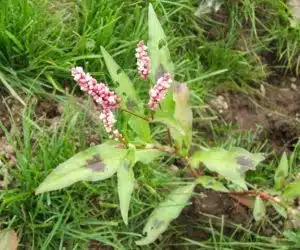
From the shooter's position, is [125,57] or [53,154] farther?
[125,57]

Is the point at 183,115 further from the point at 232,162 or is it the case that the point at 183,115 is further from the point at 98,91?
the point at 98,91

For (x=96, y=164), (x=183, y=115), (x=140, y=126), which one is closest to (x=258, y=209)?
(x=183, y=115)

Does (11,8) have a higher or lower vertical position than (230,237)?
higher

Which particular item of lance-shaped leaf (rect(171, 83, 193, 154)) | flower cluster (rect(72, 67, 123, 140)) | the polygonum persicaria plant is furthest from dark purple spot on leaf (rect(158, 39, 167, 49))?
flower cluster (rect(72, 67, 123, 140))

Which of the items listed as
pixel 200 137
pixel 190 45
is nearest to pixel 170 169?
pixel 200 137

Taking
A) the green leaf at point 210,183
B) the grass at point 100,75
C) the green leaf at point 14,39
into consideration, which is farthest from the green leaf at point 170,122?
the green leaf at point 14,39

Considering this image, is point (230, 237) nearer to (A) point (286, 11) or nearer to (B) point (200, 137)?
(B) point (200, 137)

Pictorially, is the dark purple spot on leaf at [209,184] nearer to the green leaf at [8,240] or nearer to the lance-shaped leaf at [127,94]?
the lance-shaped leaf at [127,94]

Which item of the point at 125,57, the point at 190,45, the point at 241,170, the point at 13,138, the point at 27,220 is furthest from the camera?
the point at 190,45
